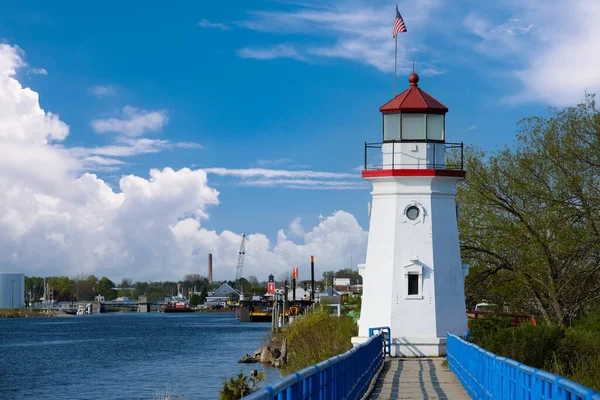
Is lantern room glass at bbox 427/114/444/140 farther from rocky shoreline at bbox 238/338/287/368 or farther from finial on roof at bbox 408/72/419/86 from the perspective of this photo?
rocky shoreline at bbox 238/338/287/368

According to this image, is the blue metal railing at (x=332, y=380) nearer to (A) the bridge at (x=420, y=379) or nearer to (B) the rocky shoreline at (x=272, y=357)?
(A) the bridge at (x=420, y=379)

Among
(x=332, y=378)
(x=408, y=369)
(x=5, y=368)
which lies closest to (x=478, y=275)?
(x=408, y=369)

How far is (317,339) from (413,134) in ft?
36.1

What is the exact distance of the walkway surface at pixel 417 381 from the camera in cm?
1888

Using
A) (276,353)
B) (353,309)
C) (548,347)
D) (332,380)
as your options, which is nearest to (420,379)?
(548,347)

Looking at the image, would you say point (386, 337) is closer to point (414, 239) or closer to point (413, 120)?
point (414, 239)

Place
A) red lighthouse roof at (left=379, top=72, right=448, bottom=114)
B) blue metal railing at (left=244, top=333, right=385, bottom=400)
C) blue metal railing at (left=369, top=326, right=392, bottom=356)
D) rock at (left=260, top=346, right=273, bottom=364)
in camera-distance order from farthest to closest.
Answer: rock at (left=260, top=346, right=273, bottom=364), red lighthouse roof at (left=379, top=72, right=448, bottom=114), blue metal railing at (left=369, top=326, right=392, bottom=356), blue metal railing at (left=244, top=333, right=385, bottom=400)

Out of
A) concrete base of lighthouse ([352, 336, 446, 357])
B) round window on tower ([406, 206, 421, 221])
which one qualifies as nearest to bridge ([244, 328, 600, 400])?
concrete base of lighthouse ([352, 336, 446, 357])

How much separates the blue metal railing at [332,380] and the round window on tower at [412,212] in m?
7.12

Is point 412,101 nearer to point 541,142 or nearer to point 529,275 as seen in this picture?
point 541,142

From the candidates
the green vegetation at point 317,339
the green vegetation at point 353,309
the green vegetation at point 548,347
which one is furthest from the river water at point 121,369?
the green vegetation at point 548,347

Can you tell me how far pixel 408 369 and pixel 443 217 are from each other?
6.14 meters

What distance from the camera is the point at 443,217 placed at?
95.6 feet

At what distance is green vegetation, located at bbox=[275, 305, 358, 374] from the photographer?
3262 cm
